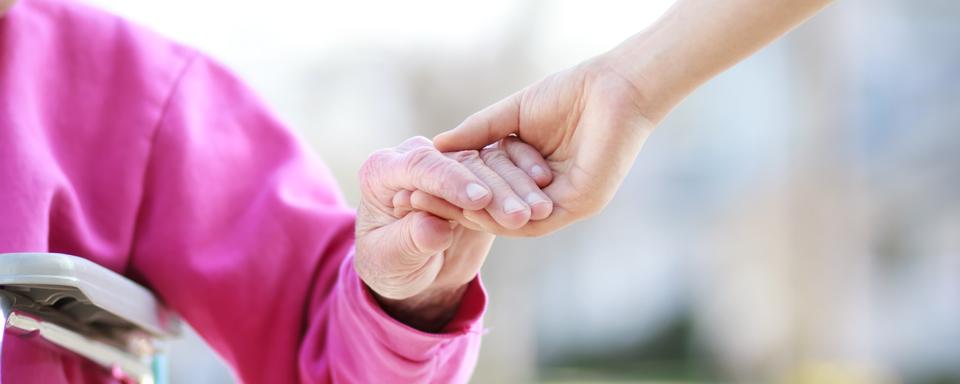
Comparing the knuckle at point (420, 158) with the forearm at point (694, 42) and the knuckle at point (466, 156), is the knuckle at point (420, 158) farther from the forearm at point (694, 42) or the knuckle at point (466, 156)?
the forearm at point (694, 42)

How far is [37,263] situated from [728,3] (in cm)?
62

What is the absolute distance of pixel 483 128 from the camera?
3.16 feet

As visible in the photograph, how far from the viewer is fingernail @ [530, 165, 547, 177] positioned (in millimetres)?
920

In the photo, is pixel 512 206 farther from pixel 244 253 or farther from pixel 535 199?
pixel 244 253

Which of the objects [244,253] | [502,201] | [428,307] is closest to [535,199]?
[502,201]

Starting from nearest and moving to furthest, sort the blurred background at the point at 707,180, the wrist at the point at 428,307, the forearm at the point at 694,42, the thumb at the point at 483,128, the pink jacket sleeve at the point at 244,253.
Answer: the forearm at the point at 694,42
the thumb at the point at 483,128
the wrist at the point at 428,307
the pink jacket sleeve at the point at 244,253
the blurred background at the point at 707,180

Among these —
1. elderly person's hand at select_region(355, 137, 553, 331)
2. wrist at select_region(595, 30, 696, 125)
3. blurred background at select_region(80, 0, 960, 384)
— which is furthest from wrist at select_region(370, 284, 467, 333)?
blurred background at select_region(80, 0, 960, 384)

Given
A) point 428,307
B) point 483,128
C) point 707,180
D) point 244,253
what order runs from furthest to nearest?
1. point 707,180
2. point 244,253
3. point 428,307
4. point 483,128

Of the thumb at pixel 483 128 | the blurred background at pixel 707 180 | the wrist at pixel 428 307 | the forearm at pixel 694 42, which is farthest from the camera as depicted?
the blurred background at pixel 707 180

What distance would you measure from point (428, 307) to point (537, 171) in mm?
234

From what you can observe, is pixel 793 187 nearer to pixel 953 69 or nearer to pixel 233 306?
pixel 953 69

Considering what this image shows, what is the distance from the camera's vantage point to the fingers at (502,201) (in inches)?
33.4

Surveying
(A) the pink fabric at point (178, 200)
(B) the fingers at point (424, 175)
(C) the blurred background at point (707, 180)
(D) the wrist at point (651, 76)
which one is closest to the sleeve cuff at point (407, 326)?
(A) the pink fabric at point (178, 200)

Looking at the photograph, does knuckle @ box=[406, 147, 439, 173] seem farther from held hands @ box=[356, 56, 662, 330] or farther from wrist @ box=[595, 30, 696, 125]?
wrist @ box=[595, 30, 696, 125]
